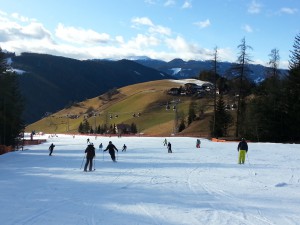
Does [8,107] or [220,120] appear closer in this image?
[8,107]

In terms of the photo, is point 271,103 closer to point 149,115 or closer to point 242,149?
point 242,149

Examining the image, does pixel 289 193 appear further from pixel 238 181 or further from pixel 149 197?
pixel 149 197

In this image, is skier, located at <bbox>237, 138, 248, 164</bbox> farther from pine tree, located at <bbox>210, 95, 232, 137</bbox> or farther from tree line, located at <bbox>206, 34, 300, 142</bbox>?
pine tree, located at <bbox>210, 95, 232, 137</bbox>

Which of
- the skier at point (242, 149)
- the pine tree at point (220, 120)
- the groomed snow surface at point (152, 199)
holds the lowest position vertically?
the groomed snow surface at point (152, 199)

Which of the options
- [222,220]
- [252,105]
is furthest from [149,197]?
[252,105]

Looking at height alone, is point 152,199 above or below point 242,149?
below

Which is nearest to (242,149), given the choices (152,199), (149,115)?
(152,199)

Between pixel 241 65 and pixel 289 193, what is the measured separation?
48566mm

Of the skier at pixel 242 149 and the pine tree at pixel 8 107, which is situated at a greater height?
the pine tree at pixel 8 107

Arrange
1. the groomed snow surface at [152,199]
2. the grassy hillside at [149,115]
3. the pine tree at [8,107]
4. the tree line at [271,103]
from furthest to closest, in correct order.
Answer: the grassy hillside at [149,115] < the tree line at [271,103] < the pine tree at [8,107] < the groomed snow surface at [152,199]

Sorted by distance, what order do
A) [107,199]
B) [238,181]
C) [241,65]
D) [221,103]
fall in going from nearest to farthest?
[107,199], [238,181], [241,65], [221,103]

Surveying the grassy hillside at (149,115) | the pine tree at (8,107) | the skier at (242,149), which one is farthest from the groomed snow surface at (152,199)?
the grassy hillside at (149,115)

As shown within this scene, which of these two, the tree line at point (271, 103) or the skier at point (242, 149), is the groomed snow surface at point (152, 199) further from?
the tree line at point (271, 103)

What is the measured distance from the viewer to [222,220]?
36.2ft
